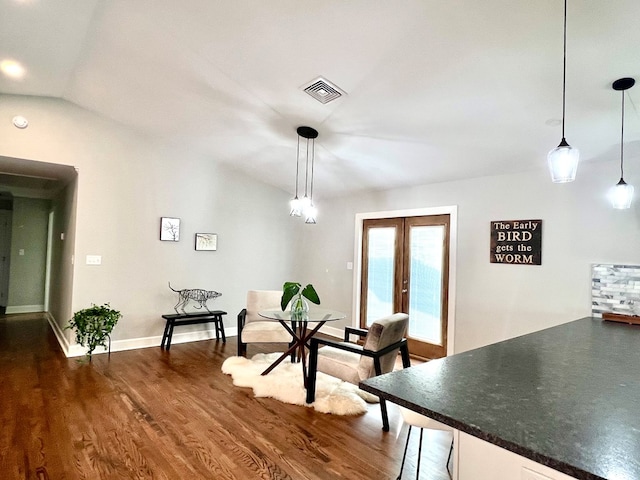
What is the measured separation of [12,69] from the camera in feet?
10.9

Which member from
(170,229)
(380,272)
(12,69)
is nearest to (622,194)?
(380,272)

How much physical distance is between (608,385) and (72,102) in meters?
5.38

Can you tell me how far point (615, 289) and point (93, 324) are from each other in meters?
5.30

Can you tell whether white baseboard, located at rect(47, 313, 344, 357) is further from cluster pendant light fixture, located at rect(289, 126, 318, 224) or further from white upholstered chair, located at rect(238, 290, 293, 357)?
cluster pendant light fixture, located at rect(289, 126, 318, 224)

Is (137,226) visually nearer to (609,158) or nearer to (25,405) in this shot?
(25,405)

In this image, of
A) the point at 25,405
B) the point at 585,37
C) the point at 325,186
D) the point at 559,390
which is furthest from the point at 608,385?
the point at 325,186

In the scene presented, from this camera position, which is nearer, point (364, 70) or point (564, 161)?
point (564, 161)

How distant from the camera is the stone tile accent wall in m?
2.90

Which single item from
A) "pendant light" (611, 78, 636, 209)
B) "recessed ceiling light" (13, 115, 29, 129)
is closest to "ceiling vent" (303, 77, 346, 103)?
"pendant light" (611, 78, 636, 209)

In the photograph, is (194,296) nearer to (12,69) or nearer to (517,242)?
(12,69)

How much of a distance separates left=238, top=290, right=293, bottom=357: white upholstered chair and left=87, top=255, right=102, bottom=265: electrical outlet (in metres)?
1.90

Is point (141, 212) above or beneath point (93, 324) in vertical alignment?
above

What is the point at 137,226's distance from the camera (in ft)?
15.5

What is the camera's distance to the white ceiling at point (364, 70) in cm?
207
